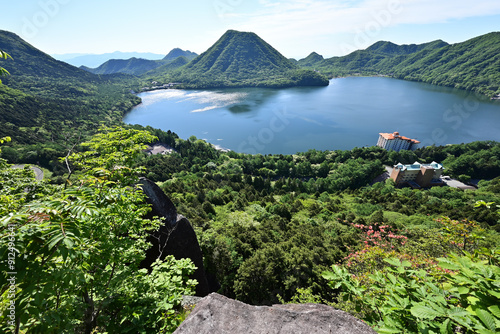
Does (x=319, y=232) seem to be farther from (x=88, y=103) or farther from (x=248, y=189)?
(x=88, y=103)

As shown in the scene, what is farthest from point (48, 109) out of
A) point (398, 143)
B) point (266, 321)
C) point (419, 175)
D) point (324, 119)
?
point (419, 175)

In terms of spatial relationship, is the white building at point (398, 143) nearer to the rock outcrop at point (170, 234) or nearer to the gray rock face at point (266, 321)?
the rock outcrop at point (170, 234)

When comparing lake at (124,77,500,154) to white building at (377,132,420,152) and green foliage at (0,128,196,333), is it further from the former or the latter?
green foliage at (0,128,196,333)

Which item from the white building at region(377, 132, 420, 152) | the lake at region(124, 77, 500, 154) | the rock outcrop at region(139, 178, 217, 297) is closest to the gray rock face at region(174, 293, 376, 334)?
the rock outcrop at region(139, 178, 217, 297)

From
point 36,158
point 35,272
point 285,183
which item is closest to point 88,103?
point 36,158

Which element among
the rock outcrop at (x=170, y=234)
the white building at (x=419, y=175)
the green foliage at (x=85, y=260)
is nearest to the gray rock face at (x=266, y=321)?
the green foliage at (x=85, y=260)

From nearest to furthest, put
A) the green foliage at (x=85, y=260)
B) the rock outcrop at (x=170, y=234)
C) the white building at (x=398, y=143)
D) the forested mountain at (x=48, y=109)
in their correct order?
the green foliage at (x=85, y=260)
the rock outcrop at (x=170, y=234)
the white building at (x=398, y=143)
the forested mountain at (x=48, y=109)

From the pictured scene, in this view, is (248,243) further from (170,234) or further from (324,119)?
(324,119)
